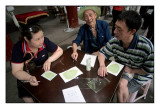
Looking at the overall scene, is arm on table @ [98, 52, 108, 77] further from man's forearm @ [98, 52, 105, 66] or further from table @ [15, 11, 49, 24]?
table @ [15, 11, 49, 24]

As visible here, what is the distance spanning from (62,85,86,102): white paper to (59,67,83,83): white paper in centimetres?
14

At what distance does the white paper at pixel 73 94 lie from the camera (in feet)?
3.22

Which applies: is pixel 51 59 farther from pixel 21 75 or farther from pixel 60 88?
pixel 60 88

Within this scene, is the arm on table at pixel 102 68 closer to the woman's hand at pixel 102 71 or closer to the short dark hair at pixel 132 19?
the woman's hand at pixel 102 71

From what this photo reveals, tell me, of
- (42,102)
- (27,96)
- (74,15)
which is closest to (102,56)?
(42,102)

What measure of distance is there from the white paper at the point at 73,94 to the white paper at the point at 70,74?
136 mm

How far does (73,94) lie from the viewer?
1025mm

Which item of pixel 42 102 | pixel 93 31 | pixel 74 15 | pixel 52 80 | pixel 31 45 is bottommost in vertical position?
pixel 42 102

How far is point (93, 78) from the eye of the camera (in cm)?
117

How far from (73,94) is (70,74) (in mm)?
282

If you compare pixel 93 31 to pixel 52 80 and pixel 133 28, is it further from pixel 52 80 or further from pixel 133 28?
pixel 52 80

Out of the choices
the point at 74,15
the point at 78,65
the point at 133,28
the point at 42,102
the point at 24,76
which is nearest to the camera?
the point at 42,102

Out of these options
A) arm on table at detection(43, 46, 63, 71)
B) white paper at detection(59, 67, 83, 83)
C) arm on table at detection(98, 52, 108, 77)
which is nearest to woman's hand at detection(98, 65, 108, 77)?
arm on table at detection(98, 52, 108, 77)

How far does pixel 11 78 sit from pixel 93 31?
2.41m
